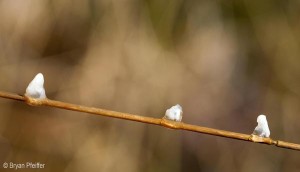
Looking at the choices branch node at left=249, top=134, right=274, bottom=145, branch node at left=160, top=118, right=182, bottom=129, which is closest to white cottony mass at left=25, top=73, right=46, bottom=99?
branch node at left=160, top=118, right=182, bottom=129

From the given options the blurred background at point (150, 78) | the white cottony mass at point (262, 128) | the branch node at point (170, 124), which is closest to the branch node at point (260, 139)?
the white cottony mass at point (262, 128)

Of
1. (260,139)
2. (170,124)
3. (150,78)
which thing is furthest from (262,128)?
(150,78)

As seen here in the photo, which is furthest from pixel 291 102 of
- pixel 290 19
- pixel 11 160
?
pixel 11 160

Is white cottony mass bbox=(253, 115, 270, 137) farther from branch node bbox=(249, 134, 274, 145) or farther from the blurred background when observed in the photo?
the blurred background

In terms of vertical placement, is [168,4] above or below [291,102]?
above

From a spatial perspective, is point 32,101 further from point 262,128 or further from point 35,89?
point 262,128

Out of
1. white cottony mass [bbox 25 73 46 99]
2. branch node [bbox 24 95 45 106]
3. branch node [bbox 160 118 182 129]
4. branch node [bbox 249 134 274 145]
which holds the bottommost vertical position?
branch node [bbox 249 134 274 145]

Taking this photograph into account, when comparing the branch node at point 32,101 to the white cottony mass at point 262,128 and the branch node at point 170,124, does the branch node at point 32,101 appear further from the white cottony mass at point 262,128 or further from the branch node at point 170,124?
the white cottony mass at point 262,128

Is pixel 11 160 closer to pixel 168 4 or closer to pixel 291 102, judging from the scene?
pixel 168 4
